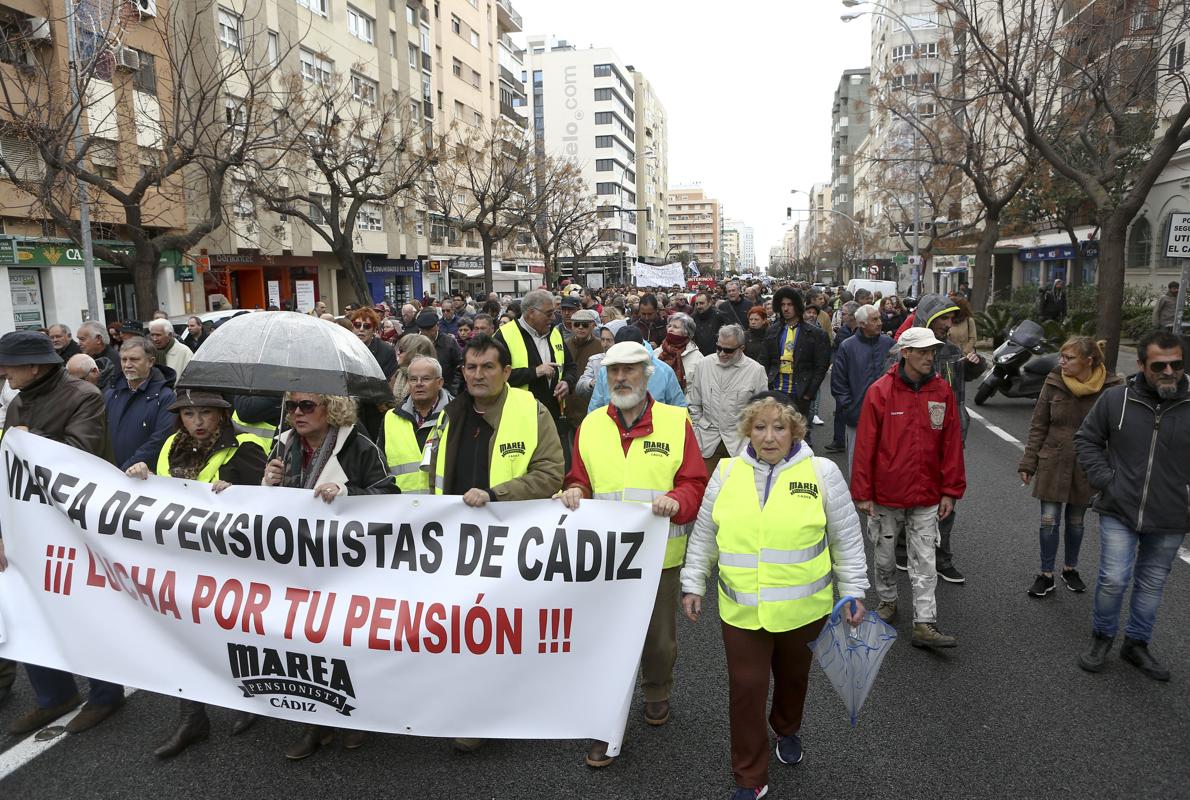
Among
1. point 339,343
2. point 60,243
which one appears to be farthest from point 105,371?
point 60,243

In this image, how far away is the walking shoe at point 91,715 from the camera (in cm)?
416

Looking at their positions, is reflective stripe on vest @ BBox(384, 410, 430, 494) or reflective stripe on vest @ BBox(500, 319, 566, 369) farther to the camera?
reflective stripe on vest @ BBox(500, 319, 566, 369)

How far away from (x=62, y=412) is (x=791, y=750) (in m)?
4.15

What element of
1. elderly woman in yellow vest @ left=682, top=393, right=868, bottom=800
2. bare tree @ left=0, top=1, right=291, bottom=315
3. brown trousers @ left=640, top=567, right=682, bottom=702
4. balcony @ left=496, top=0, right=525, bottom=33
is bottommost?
brown trousers @ left=640, top=567, right=682, bottom=702

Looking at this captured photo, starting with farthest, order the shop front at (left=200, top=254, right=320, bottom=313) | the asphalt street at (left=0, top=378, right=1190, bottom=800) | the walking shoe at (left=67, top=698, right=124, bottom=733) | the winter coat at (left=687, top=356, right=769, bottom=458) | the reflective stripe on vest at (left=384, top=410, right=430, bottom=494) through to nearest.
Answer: the shop front at (left=200, top=254, right=320, bottom=313)
the winter coat at (left=687, top=356, right=769, bottom=458)
the reflective stripe on vest at (left=384, top=410, right=430, bottom=494)
the walking shoe at (left=67, top=698, right=124, bottom=733)
the asphalt street at (left=0, top=378, right=1190, bottom=800)

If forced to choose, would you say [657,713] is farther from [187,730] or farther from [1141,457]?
[1141,457]

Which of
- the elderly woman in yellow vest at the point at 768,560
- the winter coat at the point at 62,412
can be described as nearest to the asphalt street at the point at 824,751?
the elderly woman in yellow vest at the point at 768,560

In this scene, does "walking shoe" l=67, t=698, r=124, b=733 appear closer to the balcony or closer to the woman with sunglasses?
the woman with sunglasses

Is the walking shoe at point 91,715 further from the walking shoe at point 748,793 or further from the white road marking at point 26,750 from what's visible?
the walking shoe at point 748,793

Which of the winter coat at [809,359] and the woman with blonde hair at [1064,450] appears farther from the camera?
the winter coat at [809,359]

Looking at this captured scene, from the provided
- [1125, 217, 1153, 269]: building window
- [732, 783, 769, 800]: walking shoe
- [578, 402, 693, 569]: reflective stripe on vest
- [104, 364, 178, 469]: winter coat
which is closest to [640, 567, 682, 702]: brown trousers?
[578, 402, 693, 569]: reflective stripe on vest

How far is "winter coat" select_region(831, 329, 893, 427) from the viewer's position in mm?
7473

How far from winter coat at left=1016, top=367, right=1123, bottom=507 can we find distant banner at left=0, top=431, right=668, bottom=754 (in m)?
3.29

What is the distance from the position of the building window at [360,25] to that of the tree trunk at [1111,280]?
3339cm
